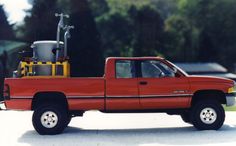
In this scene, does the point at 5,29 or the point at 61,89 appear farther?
the point at 5,29

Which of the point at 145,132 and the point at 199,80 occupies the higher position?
the point at 199,80

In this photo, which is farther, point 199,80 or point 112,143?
point 199,80

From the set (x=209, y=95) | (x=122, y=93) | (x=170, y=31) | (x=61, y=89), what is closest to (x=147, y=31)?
(x=170, y=31)

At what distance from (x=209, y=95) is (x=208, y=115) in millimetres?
550

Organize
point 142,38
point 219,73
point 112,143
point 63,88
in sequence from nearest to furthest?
point 112,143, point 63,88, point 219,73, point 142,38

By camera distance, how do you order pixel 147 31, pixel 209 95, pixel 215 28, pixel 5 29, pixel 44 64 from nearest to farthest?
pixel 44 64 < pixel 209 95 < pixel 5 29 < pixel 147 31 < pixel 215 28

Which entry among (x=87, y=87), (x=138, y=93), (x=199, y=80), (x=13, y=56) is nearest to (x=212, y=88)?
(x=199, y=80)

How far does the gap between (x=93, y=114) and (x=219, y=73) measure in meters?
49.6

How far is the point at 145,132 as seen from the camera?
12.4m

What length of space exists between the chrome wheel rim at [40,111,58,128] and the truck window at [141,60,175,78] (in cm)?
244

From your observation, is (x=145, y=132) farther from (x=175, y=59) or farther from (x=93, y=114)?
(x=175, y=59)

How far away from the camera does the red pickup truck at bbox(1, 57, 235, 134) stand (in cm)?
1191

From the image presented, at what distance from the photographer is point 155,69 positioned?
40.3 ft

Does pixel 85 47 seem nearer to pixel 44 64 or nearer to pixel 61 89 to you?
pixel 44 64
